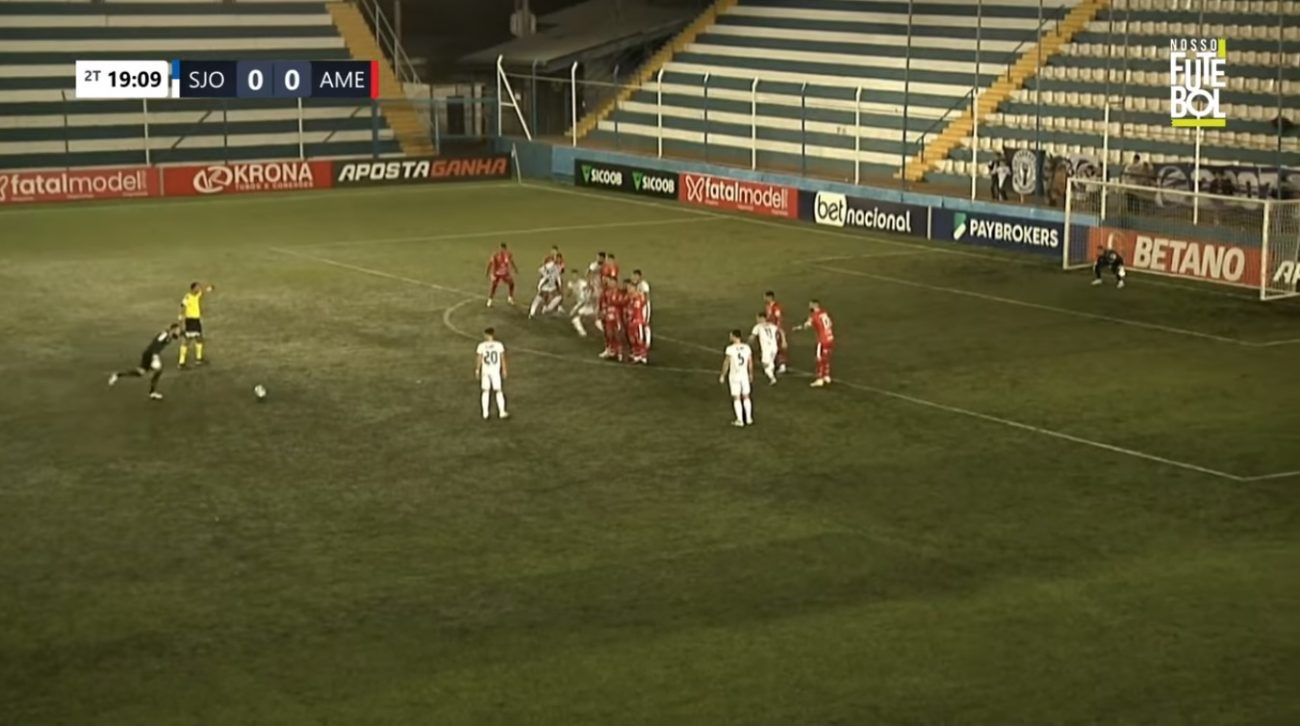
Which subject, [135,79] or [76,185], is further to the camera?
[135,79]

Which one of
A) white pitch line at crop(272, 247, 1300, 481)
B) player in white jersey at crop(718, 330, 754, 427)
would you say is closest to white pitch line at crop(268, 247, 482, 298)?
white pitch line at crop(272, 247, 1300, 481)

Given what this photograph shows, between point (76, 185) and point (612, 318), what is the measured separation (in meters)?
26.5

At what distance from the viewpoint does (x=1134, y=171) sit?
144ft

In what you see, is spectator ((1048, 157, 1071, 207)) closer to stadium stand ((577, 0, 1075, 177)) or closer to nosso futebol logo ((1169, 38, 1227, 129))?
stadium stand ((577, 0, 1075, 177))

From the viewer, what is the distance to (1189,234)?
40562mm

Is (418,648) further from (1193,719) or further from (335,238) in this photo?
(335,238)

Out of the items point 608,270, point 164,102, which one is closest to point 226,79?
point 164,102

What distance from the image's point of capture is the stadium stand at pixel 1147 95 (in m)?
44.9

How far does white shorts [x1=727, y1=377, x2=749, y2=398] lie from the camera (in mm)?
26531

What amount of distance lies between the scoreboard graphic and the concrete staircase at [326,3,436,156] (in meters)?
2.05

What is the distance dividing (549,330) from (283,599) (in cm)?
1570

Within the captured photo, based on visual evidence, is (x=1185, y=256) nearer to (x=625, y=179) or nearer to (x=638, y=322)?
(x=638, y=322)

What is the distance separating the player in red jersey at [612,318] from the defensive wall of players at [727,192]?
13936 mm

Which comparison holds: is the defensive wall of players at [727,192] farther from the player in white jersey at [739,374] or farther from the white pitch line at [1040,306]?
the player in white jersey at [739,374]
